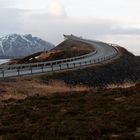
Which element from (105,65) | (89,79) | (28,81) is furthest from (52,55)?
(28,81)

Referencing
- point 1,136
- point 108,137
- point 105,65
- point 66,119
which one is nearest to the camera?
point 108,137

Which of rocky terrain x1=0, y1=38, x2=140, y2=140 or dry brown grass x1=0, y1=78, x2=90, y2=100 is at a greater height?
rocky terrain x1=0, y1=38, x2=140, y2=140

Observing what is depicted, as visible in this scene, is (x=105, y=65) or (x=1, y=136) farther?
(x=105, y=65)

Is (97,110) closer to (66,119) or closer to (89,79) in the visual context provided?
(66,119)

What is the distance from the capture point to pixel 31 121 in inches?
752

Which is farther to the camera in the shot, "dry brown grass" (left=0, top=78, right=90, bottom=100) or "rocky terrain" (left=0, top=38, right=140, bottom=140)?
"dry brown grass" (left=0, top=78, right=90, bottom=100)

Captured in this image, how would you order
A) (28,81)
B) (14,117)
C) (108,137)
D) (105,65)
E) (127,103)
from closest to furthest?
(108,137) < (14,117) < (127,103) < (28,81) < (105,65)

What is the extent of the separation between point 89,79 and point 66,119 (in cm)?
3642

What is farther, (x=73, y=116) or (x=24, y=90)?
(x=24, y=90)

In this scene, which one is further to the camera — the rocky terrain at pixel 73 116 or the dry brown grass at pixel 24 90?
the dry brown grass at pixel 24 90

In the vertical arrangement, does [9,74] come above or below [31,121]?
below

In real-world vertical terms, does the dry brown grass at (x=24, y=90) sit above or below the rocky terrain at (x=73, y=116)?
below

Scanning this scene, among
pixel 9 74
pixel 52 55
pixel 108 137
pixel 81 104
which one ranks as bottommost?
pixel 52 55

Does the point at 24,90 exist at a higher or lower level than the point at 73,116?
lower
